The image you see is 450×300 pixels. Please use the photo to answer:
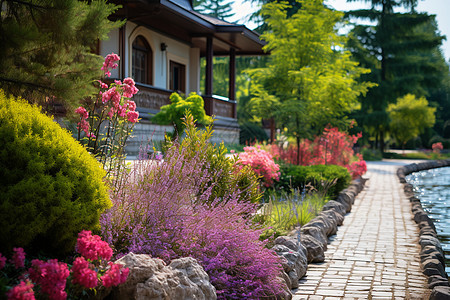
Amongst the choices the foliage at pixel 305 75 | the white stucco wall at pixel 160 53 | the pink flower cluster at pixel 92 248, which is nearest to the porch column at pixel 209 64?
the white stucco wall at pixel 160 53

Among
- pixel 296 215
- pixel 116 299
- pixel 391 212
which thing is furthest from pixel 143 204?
pixel 391 212

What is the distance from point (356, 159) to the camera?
17453 mm

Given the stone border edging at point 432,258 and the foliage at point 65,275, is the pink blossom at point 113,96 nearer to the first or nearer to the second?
the foliage at point 65,275

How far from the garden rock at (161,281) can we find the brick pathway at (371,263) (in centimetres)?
162

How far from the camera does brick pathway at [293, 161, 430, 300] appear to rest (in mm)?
4812

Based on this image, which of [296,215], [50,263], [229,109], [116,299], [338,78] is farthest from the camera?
[229,109]

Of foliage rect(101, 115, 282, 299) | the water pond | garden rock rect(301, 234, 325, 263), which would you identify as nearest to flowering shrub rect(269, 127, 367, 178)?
the water pond

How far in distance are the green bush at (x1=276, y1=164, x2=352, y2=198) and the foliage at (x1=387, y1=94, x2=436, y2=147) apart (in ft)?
89.0

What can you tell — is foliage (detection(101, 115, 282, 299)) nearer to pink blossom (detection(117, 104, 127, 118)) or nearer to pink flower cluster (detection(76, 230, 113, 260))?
pink flower cluster (detection(76, 230, 113, 260))

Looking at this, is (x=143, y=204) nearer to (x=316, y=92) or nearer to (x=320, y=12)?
(x=316, y=92)

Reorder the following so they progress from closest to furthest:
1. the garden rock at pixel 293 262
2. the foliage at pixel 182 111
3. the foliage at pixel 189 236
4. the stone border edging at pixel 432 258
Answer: the foliage at pixel 189 236
the stone border edging at pixel 432 258
the garden rock at pixel 293 262
the foliage at pixel 182 111

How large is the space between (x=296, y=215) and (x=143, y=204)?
373 centimetres

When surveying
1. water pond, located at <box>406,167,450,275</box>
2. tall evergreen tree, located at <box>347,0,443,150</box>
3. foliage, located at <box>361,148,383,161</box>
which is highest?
tall evergreen tree, located at <box>347,0,443,150</box>

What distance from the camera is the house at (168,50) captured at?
13078mm
